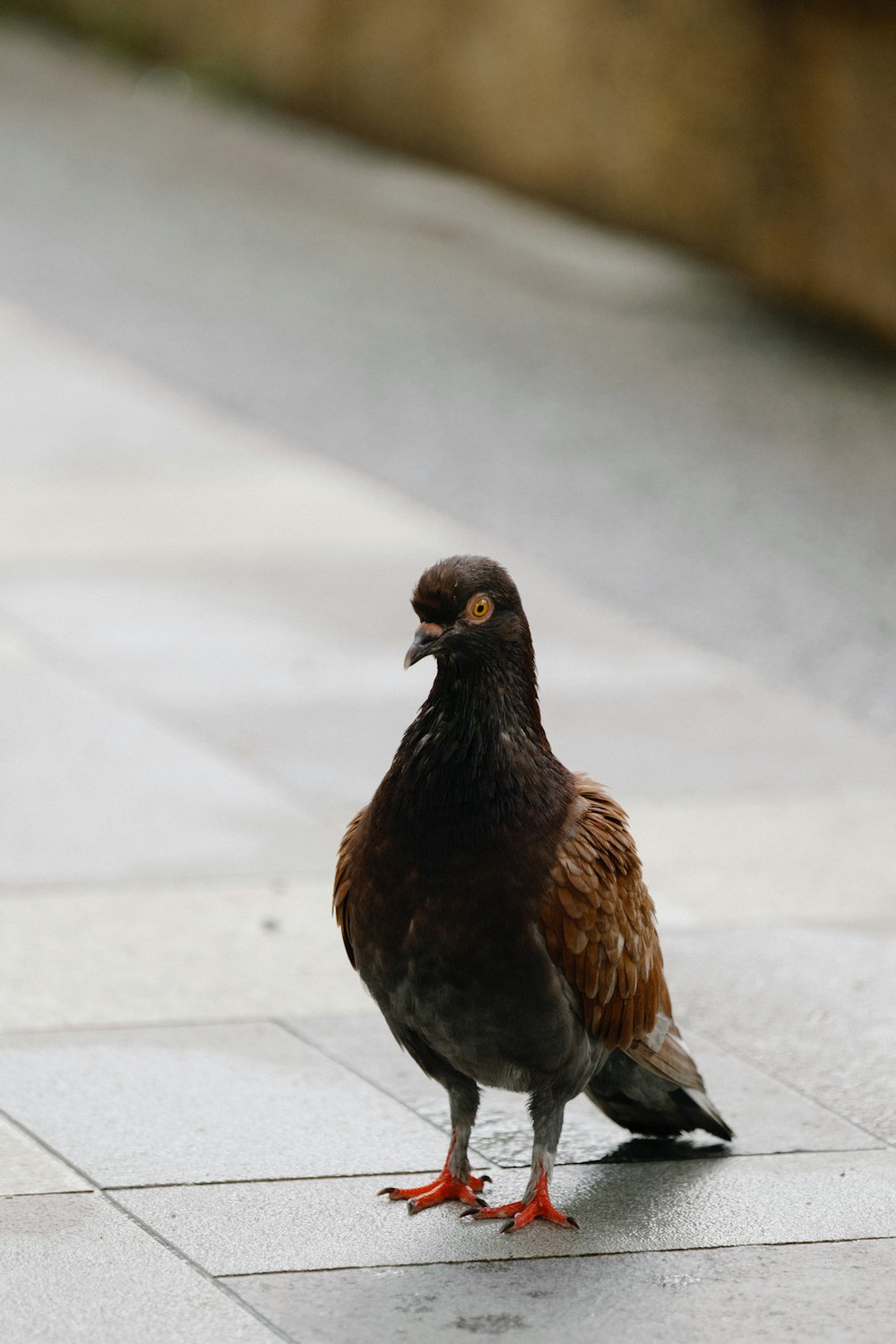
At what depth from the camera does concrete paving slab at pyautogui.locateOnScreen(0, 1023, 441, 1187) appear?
4863 mm

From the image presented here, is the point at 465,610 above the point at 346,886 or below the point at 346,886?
above

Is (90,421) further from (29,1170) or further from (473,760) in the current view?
(473,760)

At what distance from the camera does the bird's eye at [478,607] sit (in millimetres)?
4348

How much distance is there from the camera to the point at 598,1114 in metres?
5.35

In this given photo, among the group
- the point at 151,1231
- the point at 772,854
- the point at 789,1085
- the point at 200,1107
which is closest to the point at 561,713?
the point at 772,854

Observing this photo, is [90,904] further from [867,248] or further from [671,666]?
[867,248]

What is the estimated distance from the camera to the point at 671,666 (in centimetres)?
860

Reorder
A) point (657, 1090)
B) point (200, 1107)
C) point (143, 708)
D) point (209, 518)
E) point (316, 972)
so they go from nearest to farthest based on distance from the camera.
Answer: point (657, 1090)
point (200, 1107)
point (316, 972)
point (143, 708)
point (209, 518)

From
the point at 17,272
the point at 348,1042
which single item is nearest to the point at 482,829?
the point at 348,1042

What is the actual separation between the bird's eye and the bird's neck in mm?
120

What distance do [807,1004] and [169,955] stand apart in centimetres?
173

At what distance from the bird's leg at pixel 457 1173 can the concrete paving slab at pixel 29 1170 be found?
0.68 m

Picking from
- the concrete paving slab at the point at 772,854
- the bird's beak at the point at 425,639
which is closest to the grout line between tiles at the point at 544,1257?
the bird's beak at the point at 425,639

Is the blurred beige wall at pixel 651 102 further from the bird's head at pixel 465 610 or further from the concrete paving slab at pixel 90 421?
the bird's head at pixel 465 610
